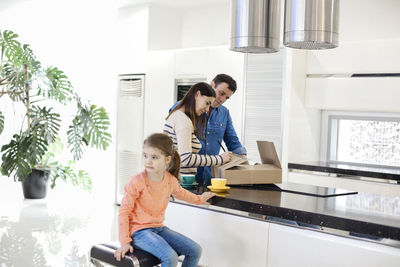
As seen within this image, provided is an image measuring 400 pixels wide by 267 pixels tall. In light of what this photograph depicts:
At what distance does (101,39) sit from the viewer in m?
7.72

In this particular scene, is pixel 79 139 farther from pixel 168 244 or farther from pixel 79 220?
pixel 168 244

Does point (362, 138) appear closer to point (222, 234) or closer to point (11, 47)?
point (222, 234)

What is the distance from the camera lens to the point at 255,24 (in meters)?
2.83

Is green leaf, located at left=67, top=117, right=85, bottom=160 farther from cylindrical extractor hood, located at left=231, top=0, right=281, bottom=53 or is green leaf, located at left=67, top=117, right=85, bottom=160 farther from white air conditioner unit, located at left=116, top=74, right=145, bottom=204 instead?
cylindrical extractor hood, located at left=231, top=0, right=281, bottom=53

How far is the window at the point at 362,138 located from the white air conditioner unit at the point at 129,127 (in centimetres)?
228

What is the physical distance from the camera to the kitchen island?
2.05 m

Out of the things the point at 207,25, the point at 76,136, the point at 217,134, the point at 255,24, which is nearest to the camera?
the point at 255,24

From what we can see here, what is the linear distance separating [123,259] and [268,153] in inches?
45.2

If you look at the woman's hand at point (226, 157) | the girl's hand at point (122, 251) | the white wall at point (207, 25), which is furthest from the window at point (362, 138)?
the girl's hand at point (122, 251)

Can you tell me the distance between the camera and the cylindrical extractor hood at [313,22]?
8.70 ft

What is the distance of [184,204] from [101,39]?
5.48 meters

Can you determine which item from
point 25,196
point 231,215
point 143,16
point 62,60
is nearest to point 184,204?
point 231,215

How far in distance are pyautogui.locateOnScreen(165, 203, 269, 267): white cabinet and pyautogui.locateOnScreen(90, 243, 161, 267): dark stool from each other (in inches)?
14.2

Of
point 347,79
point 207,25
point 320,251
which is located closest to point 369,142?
point 347,79
